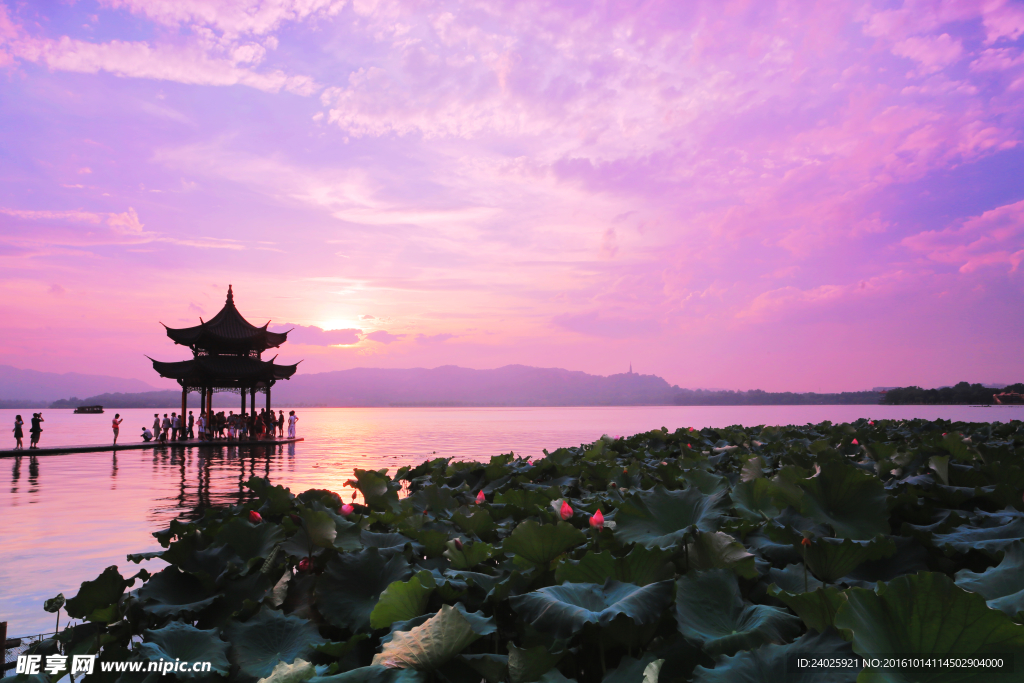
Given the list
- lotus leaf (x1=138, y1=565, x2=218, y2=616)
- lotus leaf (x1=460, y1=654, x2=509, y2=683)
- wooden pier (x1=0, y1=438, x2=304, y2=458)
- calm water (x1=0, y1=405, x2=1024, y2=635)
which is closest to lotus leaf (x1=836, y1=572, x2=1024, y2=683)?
lotus leaf (x1=460, y1=654, x2=509, y2=683)

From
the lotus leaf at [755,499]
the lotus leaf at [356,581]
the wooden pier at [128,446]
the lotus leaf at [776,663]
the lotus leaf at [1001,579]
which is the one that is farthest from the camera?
the wooden pier at [128,446]

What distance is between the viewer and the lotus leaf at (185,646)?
148 cm

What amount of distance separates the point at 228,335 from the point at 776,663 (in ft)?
113

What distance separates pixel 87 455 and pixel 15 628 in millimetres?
23149

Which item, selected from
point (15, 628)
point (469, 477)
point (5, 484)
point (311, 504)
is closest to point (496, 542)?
point (311, 504)

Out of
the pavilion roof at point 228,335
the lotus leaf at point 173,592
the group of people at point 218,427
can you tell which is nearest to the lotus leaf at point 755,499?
the lotus leaf at point 173,592

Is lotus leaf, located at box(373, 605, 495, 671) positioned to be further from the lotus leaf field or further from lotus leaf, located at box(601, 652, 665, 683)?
lotus leaf, located at box(601, 652, 665, 683)

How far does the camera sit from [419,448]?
2950 cm

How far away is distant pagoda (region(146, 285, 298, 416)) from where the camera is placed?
30.1m

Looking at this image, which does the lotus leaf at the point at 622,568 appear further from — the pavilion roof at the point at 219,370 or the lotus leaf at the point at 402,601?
the pavilion roof at the point at 219,370

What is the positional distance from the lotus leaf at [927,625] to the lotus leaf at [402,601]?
1.00m

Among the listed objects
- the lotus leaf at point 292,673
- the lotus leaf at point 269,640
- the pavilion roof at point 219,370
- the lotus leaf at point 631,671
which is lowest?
the lotus leaf at point 269,640

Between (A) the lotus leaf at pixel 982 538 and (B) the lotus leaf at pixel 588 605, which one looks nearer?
(B) the lotus leaf at pixel 588 605

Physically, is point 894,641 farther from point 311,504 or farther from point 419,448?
point 419,448
